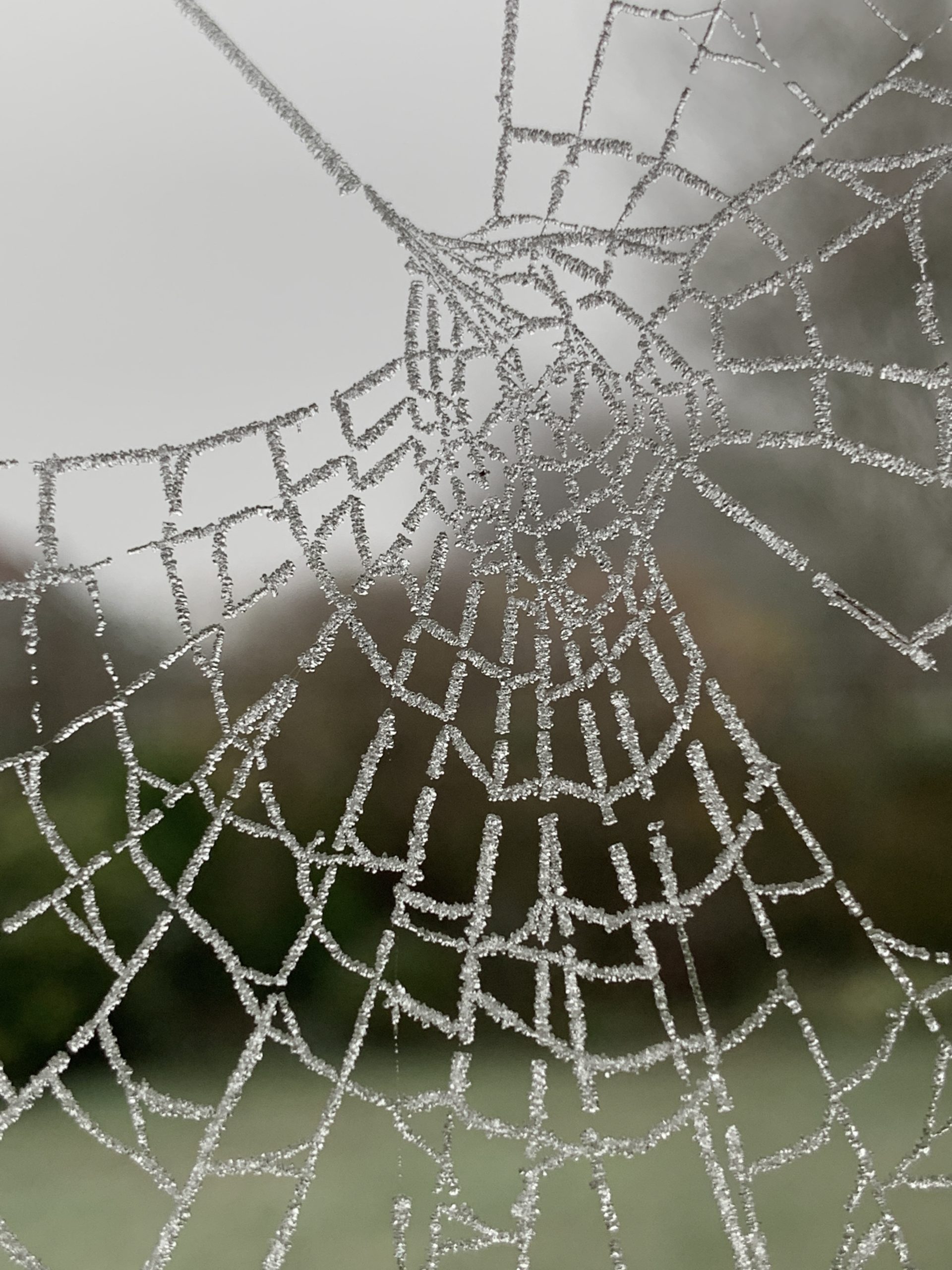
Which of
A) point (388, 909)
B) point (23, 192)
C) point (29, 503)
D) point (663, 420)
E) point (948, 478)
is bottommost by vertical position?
point (388, 909)

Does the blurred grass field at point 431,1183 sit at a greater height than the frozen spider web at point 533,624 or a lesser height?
lesser

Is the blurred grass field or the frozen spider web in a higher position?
the frozen spider web

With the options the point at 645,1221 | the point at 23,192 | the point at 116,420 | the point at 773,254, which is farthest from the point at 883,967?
the point at 23,192

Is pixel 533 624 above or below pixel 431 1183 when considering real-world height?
above

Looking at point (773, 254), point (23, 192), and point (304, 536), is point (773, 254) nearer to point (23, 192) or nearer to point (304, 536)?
point (304, 536)
